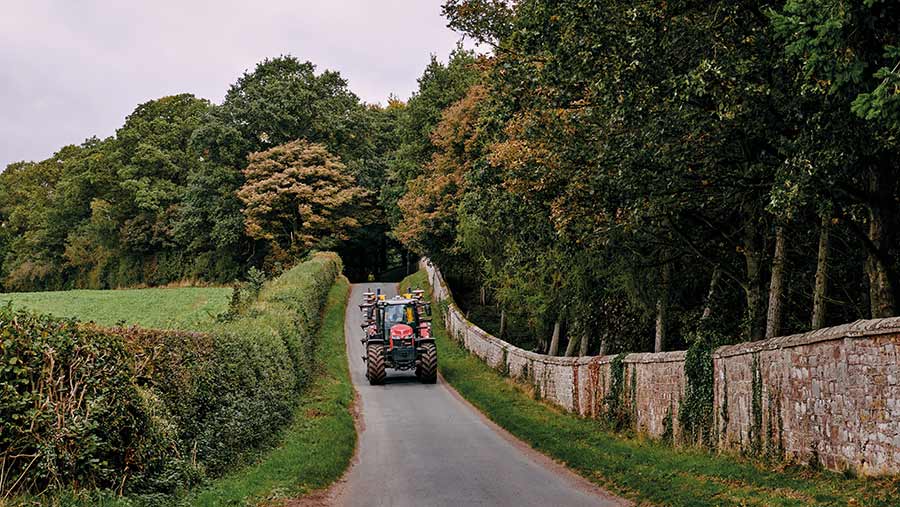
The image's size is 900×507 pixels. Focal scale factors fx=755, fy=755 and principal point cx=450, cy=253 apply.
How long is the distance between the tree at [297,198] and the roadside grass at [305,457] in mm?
26795

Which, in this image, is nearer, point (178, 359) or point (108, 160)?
point (178, 359)

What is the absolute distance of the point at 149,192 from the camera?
55594mm

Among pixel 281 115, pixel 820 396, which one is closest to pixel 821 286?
pixel 820 396

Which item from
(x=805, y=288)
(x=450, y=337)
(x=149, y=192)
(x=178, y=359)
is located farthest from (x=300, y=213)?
(x=178, y=359)

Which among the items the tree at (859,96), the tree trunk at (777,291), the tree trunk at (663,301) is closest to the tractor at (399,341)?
the tree trunk at (663,301)

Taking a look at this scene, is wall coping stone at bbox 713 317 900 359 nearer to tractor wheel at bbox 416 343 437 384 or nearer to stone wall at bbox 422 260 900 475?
stone wall at bbox 422 260 900 475

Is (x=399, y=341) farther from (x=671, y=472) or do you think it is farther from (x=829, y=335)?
(x=829, y=335)

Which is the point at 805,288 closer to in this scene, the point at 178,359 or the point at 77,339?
the point at 178,359

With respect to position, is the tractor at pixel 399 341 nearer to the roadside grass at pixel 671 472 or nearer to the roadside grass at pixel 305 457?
the roadside grass at pixel 305 457

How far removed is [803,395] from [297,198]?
46.8 meters

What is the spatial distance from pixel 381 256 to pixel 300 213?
18.3m

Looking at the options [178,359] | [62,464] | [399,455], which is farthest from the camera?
[399,455]

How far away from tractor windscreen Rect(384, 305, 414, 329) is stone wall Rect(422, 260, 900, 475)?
12217 mm

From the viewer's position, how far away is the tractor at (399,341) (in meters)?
27.0
